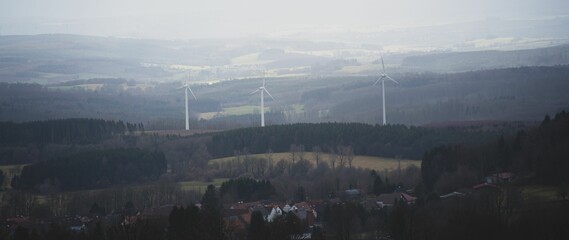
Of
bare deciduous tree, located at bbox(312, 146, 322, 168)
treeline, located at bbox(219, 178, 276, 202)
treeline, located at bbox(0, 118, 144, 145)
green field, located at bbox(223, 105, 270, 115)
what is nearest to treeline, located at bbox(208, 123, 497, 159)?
bare deciduous tree, located at bbox(312, 146, 322, 168)

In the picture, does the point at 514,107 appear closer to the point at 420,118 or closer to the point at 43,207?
the point at 420,118

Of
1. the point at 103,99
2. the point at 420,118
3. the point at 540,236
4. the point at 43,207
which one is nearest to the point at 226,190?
the point at 43,207

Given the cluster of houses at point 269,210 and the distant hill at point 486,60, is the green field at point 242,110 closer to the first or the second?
the distant hill at point 486,60

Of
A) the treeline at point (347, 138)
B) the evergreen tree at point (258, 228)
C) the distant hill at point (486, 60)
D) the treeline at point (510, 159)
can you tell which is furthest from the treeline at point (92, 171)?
the distant hill at point (486, 60)

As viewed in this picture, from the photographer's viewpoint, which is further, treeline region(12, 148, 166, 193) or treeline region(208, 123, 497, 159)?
treeline region(208, 123, 497, 159)

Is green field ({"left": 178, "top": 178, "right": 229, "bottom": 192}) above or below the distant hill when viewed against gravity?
below

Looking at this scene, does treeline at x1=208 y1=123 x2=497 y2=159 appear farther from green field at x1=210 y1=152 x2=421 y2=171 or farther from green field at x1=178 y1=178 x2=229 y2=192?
green field at x1=178 y1=178 x2=229 y2=192
